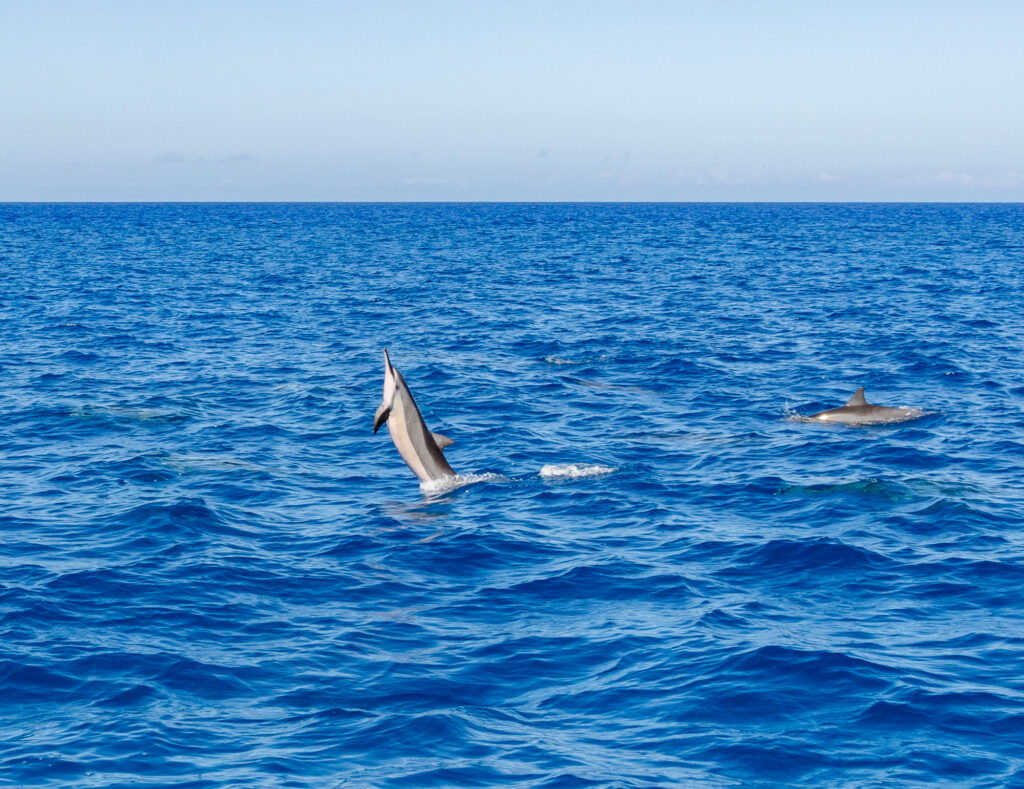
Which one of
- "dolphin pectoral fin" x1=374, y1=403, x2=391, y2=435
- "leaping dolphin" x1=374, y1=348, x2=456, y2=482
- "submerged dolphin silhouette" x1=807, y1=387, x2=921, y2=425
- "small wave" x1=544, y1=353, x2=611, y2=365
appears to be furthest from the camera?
"small wave" x1=544, y1=353, x2=611, y2=365

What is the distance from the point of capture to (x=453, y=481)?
927 inches

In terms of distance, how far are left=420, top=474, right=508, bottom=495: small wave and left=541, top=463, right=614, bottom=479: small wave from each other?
1.01 metres

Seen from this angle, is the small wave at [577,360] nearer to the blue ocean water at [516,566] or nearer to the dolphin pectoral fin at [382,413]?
the blue ocean water at [516,566]

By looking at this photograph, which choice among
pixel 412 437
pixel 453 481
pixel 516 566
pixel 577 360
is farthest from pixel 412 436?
pixel 577 360

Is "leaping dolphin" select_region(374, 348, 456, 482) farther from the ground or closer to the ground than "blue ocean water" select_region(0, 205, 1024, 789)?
farther from the ground

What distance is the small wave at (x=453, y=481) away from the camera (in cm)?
2306

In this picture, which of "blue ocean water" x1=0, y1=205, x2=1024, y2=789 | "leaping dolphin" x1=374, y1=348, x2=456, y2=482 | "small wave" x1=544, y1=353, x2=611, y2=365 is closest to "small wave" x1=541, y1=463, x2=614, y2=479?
"blue ocean water" x1=0, y1=205, x2=1024, y2=789

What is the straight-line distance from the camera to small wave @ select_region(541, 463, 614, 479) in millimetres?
24109

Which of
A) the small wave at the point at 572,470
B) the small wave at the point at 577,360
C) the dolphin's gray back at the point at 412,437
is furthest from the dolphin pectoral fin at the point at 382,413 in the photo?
the small wave at the point at 577,360

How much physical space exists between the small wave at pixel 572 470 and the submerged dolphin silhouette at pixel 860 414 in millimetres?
7570

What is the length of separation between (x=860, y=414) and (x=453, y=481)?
1172 cm

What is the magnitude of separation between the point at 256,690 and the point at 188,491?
32.5 feet

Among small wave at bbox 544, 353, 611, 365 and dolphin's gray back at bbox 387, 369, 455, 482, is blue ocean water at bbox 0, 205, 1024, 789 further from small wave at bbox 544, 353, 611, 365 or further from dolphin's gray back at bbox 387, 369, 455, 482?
dolphin's gray back at bbox 387, 369, 455, 482

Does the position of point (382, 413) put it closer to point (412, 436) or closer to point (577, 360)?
point (412, 436)
